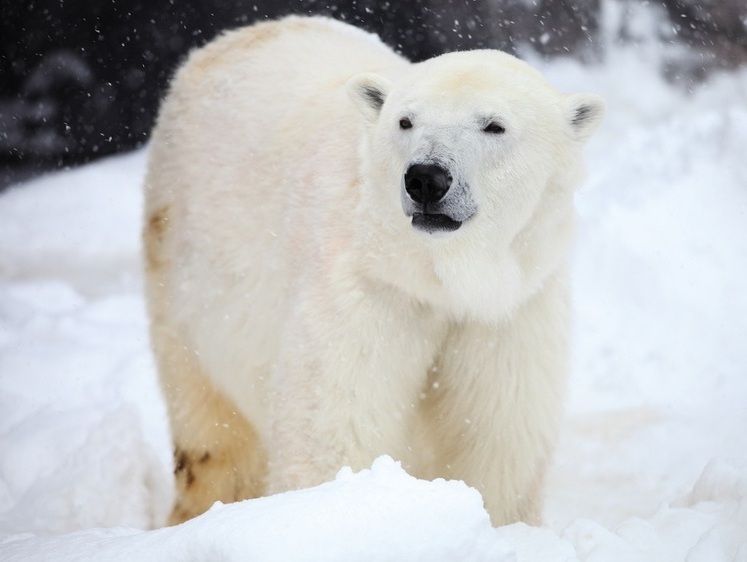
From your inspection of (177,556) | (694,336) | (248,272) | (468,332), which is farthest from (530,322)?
(694,336)

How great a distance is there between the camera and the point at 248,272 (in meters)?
3.58

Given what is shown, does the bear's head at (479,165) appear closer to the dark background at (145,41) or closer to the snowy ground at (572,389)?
the snowy ground at (572,389)

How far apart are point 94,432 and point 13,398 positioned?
0.85m

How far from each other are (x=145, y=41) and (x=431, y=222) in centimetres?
488

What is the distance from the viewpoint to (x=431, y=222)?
8.92ft

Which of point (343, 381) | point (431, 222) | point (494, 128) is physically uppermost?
point (494, 128)

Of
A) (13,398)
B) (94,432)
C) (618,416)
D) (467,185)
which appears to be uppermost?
(467,185)

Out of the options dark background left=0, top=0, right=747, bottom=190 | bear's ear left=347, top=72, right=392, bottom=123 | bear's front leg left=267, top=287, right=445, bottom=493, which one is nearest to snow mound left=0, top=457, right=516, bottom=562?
bear's front leg left=267, top=287, right=445, bottom=493

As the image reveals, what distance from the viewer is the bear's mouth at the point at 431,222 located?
271cm

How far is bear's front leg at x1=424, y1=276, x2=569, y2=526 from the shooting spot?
10.2ft

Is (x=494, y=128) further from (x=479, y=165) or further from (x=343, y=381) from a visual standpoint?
(x=343, y=381)

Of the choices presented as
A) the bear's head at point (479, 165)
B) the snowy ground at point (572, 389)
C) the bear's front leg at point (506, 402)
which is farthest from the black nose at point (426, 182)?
the snowy ground at point (572, 389)

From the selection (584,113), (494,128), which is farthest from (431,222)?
(584,113)

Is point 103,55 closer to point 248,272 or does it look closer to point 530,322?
point 248,272
